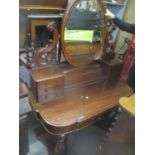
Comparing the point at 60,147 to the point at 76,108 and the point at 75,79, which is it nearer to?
the point at 76,108

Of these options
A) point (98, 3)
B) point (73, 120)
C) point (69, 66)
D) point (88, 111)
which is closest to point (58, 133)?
point (73, 120)

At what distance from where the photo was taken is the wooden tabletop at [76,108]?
944 millimetres

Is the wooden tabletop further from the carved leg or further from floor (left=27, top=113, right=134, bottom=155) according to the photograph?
floor (left=27, top=113, right=134, bottom=155)

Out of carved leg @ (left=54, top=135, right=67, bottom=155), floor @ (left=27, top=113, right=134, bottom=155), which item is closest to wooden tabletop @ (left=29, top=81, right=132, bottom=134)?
carved leg @ (left=54, top=135, right=67, bottom=155)

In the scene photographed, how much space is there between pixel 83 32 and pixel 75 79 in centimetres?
30

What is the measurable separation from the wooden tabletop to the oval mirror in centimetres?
22

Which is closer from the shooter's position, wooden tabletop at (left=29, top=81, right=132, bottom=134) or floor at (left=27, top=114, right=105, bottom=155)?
wooden tabletop at (left=29, top=81, right=132, bottom=134)

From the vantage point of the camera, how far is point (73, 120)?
0.97 meters

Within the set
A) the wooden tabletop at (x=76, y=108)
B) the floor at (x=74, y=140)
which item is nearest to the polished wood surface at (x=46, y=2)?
the wooden tabletop at (x=76, y=108)

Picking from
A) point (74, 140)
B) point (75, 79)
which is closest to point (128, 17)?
point (75, 79)

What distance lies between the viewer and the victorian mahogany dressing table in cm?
95

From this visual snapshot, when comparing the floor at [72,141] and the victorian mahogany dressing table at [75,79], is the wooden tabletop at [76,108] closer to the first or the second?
the victorian mahogany dressing table at [75,79]
